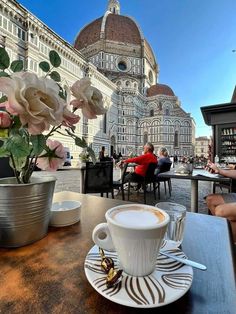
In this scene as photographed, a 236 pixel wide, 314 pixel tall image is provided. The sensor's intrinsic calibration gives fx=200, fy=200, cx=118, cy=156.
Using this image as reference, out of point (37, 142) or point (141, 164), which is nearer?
point (37, 142)

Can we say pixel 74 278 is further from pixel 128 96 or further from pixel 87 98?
pixel 128 96

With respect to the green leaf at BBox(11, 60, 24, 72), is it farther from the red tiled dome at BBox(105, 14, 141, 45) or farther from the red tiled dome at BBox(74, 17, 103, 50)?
the red tiled dome at BBox(74, 17, 103, 50)

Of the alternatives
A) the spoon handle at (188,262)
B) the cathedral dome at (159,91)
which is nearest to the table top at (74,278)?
the spoon handle at (188,262)

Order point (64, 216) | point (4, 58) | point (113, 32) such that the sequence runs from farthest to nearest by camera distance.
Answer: point (113, 32), point (64, 216), point (4, 58)

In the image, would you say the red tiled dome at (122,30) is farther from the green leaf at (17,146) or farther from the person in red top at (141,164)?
the green leaf at (17,146)

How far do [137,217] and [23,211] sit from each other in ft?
0.85

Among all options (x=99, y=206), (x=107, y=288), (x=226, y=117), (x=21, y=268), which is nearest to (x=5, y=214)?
(x=21, y=268)

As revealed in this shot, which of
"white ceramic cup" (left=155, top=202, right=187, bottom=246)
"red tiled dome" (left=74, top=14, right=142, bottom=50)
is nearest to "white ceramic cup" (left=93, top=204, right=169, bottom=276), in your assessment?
"white ceramic cup" (left=155, top=202, right=187, bottom=246)

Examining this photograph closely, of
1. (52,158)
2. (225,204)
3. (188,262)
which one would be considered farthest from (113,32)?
(188,262)

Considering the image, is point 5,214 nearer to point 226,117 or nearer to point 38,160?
point 38,160

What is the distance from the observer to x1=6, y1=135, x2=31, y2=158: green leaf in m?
0.38

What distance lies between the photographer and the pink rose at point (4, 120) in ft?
1.34

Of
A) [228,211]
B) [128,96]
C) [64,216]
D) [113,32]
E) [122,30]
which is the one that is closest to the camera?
[64,216]

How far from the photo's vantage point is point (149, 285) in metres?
0.32
